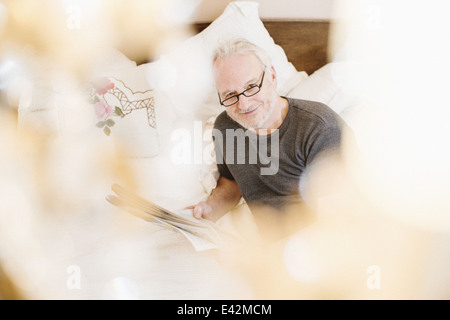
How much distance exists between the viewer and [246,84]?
3.10ft

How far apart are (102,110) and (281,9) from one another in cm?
79

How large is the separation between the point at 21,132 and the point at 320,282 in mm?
1149

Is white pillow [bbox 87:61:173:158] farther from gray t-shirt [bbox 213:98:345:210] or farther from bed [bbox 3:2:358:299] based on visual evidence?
gray t-shirt [bbox 213:98:345:210]

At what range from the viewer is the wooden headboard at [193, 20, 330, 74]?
52.1 inches

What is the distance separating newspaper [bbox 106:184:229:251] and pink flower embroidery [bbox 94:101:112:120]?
1.33 ft

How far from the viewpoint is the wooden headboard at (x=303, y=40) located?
4.34 ft

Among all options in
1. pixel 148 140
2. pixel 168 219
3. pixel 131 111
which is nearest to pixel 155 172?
pixel 148 140

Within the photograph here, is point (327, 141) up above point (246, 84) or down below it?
below

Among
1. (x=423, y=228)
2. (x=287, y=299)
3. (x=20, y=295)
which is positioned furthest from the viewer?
(x=20, y=295)

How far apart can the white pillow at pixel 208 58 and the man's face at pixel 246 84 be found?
343 millimetres

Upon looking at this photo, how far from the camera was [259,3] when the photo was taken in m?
1.34

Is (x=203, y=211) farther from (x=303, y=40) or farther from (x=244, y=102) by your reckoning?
(x=303, y=40)

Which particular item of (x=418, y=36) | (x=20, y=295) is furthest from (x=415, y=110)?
(x=20, y=295)
